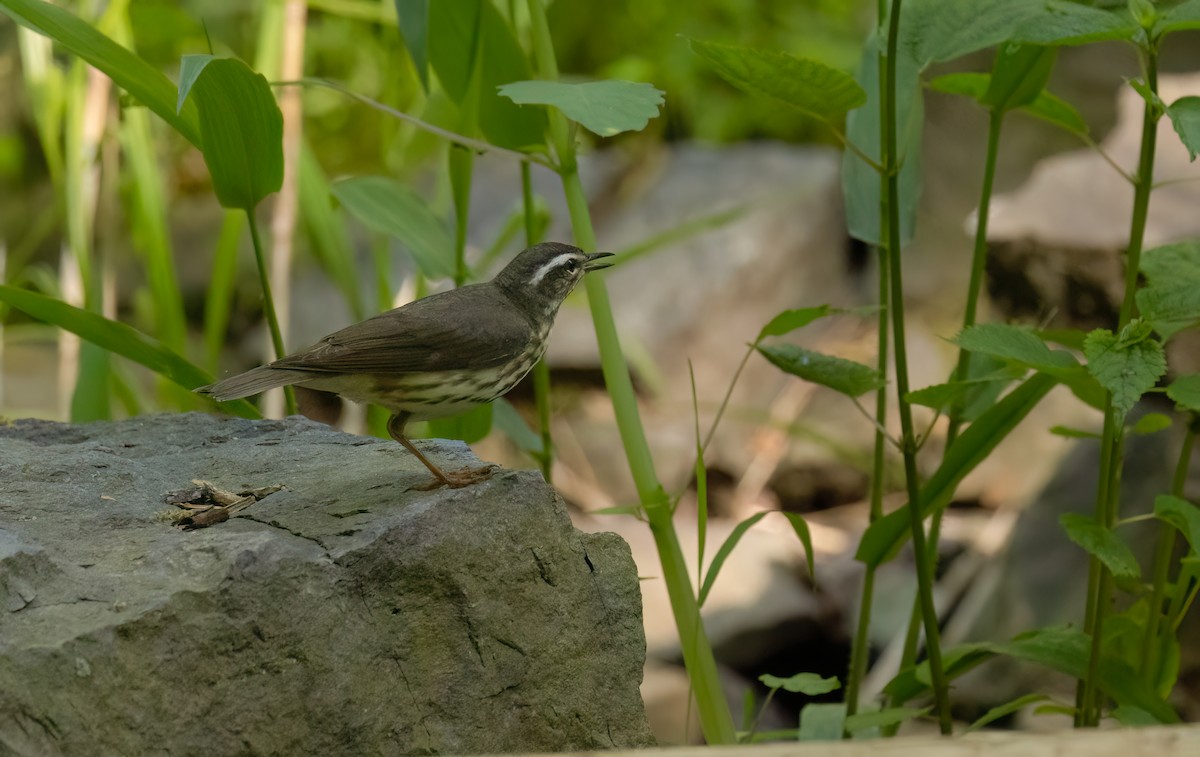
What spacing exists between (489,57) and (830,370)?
1040mm

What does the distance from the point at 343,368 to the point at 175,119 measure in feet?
2.05

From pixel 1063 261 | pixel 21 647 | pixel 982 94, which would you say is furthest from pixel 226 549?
pixel 1063 261

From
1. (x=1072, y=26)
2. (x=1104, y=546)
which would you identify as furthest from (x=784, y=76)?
(x=1104, y=546)

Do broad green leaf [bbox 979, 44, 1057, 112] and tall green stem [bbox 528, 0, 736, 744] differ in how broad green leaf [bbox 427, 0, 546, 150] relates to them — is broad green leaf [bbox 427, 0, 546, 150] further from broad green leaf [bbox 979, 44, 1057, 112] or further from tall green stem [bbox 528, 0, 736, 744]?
broad green leaf [bbox 979, 44, 1057, 112]

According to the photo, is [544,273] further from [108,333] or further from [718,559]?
[108,333]

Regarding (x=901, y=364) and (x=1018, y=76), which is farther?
(x=1018, y=76)

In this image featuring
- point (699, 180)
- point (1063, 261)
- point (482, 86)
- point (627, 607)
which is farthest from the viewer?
point (699, 180)

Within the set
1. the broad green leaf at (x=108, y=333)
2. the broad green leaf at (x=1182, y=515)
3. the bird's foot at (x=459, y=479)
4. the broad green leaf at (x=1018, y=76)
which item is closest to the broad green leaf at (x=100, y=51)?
the broad green leaf at (x=108, y=333)

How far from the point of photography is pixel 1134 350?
2.28 m

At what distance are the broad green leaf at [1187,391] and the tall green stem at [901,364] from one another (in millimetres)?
481

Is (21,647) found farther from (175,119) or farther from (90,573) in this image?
(175,119)

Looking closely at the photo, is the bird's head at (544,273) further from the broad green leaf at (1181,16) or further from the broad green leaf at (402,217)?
the broad green leaf at (1181,16)

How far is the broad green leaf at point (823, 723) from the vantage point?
3.07 m

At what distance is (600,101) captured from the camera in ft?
7.25
